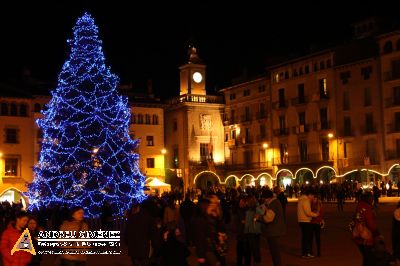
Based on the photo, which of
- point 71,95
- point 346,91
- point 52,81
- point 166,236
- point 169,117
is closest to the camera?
point 166,236

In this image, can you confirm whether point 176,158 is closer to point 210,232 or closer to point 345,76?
point 345,76

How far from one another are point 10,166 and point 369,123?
105 feet

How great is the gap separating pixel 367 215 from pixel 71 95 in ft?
70.3

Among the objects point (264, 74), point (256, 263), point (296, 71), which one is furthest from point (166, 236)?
point (264, 74)

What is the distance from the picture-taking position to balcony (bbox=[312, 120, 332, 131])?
2373 inches

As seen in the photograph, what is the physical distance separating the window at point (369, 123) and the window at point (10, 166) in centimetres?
3147

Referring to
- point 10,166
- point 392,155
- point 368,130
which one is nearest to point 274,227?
point 392,155

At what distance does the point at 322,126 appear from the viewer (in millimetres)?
60938

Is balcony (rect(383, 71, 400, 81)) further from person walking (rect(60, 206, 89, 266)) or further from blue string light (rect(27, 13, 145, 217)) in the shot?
person walking (rect(60, 206, 89, 266))

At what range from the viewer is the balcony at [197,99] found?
70.4 meters

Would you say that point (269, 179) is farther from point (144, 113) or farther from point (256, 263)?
point (256, 263)

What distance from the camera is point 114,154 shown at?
102 feet

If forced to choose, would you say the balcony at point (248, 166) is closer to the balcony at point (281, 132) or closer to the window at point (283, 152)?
the window at point (283, 152)

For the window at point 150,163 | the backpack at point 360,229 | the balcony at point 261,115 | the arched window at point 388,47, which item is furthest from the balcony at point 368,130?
the backpack at point 360,229
